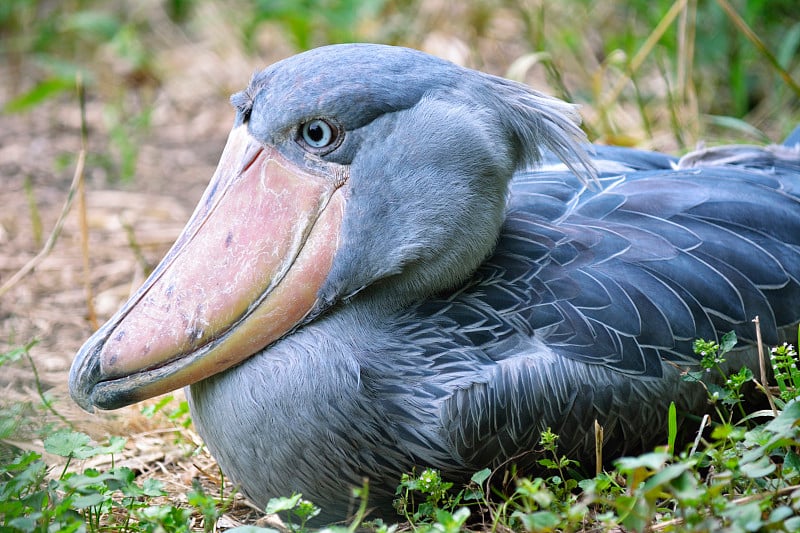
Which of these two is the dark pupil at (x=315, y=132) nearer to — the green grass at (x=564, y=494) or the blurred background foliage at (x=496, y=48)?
the green grass at (x=564, y=494)

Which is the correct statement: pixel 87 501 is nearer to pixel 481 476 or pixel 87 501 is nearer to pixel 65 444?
pixel 65 444

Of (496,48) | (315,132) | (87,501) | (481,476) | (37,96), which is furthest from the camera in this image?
(496,48)

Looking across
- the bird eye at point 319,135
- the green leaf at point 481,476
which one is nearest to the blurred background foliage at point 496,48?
the bird eye at point 319,135

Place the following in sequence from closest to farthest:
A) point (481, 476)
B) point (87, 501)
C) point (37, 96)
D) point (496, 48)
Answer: point (87, 501)
point (481, 476)
point (37, 96)
point (496, 48)

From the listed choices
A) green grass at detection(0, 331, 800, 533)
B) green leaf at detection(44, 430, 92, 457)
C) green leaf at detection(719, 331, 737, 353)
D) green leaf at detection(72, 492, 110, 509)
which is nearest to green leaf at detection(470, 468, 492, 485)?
green grass at detection(0, 331, 800, 533)

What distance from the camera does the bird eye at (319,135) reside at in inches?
92.2

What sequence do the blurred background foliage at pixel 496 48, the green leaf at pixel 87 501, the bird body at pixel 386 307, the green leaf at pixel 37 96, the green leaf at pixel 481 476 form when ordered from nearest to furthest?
the green leaf at pixel 87 501, the green leaf at pixel 481 476, the bird body at pixel 386 307, the blurred background foliage at pixel 496 48, the green leaf at pixel 37 96

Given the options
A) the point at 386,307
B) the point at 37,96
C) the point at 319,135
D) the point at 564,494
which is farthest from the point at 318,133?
the point at 37,96

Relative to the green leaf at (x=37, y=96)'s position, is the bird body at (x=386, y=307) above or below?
below

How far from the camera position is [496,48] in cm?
589

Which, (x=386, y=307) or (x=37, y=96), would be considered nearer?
(x=386, y=307)

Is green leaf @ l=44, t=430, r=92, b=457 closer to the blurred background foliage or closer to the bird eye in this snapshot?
the bird eye

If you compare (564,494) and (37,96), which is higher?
(37,96)

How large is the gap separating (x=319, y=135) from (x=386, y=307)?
17.0 inches
